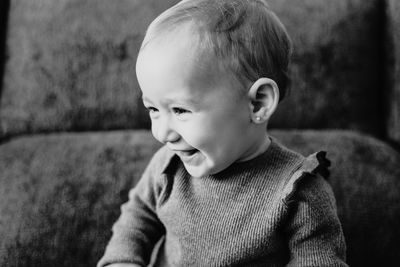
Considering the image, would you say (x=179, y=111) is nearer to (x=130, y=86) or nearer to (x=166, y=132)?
(x=166, y=132)

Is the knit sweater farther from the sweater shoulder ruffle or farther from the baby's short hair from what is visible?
the baby's short hair

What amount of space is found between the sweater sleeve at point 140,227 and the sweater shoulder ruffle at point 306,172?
268 mm

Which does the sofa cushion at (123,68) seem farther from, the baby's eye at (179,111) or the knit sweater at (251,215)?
the baby's eye at (179,111)

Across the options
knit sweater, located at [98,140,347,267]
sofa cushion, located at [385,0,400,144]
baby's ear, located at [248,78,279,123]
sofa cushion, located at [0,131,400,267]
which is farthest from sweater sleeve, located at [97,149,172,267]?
sofa cushion, located at [385,0,400,144]

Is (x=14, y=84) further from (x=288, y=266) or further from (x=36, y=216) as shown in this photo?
(x=288, y=266)

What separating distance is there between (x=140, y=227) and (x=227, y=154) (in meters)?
0.30

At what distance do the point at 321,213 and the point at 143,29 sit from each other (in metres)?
0.72

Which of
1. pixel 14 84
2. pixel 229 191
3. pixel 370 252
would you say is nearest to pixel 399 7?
pixel 370 252

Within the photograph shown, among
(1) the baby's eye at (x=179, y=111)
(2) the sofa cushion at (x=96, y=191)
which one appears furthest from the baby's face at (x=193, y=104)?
(2) the sofa cushion at (x=96, y=191)

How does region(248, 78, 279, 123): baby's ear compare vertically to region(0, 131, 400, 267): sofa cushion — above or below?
above

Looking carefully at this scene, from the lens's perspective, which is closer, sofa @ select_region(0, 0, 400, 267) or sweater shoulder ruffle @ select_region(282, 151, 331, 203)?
sweater shoulder ruffle @ select_region(282, 151, 331, 203)

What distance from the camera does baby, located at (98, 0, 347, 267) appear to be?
2.60ft

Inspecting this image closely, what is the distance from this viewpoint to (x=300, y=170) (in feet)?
2.92

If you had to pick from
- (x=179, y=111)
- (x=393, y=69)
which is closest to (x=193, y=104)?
(x=179, y=111)
